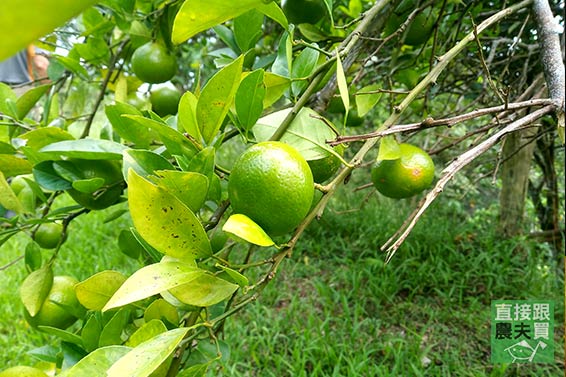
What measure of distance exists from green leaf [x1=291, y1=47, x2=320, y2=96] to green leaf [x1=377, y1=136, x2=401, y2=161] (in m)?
0.12

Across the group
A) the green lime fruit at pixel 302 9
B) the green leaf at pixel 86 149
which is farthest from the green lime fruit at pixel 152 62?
the green leaf at pixel 86 149

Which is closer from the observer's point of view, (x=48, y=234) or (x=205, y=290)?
(x=205, y=290)

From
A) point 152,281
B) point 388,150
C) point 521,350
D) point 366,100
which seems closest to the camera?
point 152,281

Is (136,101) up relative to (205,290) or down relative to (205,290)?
up

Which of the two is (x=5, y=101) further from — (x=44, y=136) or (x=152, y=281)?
(x=152, y=281)

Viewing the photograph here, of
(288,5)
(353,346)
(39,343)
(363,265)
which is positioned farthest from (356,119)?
(39,343)

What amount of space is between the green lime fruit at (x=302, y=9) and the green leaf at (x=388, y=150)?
10.9 inches

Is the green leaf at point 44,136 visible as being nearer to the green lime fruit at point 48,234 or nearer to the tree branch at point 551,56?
the green lime fruit at point 48,234

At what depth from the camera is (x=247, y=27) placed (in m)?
0.63

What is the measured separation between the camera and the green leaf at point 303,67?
1.85ft

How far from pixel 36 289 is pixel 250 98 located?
448 mm

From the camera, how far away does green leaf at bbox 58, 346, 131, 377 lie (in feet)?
1.34

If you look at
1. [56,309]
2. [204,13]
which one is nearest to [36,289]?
[56,309]

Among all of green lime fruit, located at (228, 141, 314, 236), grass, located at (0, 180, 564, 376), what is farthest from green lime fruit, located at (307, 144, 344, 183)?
grass, located at (0, 180, 564, 376)
